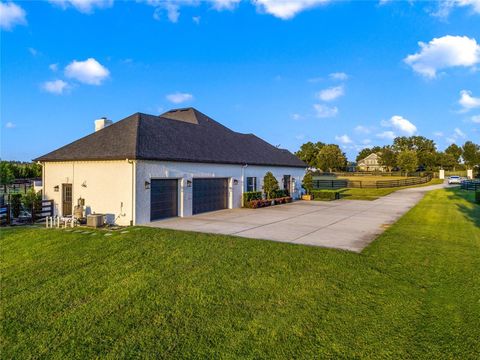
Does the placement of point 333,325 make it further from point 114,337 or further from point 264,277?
point 114,337

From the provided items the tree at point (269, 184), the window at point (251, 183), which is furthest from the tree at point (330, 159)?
the window at point (251, 183)

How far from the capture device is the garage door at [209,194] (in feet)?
58.8

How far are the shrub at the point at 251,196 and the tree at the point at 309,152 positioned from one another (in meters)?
67.6

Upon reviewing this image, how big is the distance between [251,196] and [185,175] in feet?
21.4

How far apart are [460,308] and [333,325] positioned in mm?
2573

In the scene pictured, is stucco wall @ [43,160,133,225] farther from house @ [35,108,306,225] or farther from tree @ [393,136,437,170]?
tree @ [393,136,437,170]

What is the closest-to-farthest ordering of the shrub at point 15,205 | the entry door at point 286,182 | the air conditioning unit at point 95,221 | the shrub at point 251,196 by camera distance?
1. the air conditioning unit at point 95,221
2. the shrub at point 15,205
3. the shrub at point 251,196
4. the entry door at point 286,182

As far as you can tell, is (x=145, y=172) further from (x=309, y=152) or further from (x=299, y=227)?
(x=309, y=152)

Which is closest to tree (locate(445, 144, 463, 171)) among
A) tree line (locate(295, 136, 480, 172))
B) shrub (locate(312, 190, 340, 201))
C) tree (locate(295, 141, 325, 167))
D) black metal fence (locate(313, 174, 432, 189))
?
tree line (locate(295, 136, 480, 172))

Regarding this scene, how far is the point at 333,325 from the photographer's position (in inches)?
205

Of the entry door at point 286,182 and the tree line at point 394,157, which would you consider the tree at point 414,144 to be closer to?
the tree line at point 394,157

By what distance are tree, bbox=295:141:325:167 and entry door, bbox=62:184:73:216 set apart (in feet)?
251

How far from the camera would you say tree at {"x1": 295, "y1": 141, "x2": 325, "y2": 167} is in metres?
92.8

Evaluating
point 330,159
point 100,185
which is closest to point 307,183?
point 100,185
